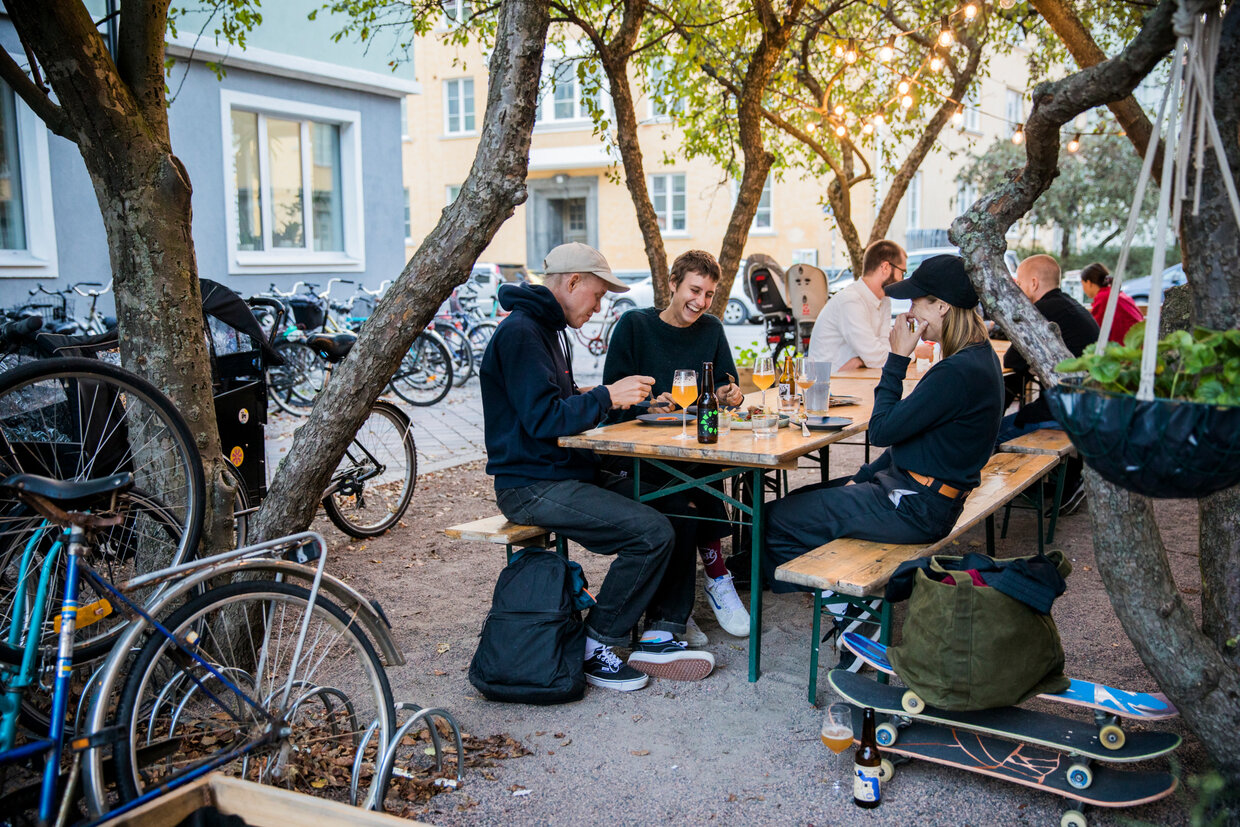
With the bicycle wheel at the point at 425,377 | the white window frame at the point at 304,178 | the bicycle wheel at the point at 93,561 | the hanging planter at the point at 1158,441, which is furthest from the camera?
the white window frame at the point at 304,178

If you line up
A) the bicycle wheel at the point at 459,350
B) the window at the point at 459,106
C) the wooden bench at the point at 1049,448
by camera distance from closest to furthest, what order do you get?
the wooden bench at the point at 1049,448 → the bicycle wheel at the point at 459,350 → the window at the point at 459,106

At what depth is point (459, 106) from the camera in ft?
93.4

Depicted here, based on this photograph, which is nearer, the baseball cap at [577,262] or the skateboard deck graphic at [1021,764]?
the skateboard deck graphic at [1021,764]

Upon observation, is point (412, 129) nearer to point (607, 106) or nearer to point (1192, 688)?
point (607, 106)

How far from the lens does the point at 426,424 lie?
1013 cm

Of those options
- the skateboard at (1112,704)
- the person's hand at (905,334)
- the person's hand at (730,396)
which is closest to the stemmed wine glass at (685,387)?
the person's hand at (905,334)

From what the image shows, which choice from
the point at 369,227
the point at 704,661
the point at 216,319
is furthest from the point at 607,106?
the point at 704,661

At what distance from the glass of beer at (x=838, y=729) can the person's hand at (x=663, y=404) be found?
6.10 ft

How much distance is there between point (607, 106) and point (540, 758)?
80.6ft

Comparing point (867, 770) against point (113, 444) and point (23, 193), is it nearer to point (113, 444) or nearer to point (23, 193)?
point (113, 444)

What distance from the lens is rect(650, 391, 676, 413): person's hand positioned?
15.5 feet

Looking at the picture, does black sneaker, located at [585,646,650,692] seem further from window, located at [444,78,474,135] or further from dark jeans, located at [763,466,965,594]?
window, located at [444,78,474,135]

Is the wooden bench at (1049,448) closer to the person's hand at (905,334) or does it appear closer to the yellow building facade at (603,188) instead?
the person's hand at (905,334)

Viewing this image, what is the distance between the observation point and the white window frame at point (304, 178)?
11.7m
